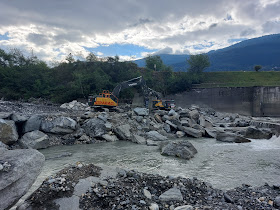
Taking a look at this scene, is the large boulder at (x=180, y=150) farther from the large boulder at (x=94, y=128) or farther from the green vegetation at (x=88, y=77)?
the green vegetation at (x=88, y=77)

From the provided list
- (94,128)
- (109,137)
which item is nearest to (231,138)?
(109,137)

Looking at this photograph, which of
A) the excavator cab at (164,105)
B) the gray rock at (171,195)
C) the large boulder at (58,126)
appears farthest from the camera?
the excavator cab at (164,105)

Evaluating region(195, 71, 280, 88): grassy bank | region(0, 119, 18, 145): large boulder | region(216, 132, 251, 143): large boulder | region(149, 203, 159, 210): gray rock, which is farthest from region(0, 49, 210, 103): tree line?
region(149, 203, 159, 210): gray rock

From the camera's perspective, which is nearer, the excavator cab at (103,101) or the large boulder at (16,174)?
the large boulder at (16,174)

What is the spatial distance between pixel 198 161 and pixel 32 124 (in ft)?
32.6

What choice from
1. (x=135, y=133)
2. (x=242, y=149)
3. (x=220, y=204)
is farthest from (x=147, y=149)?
(x=220, y=204)

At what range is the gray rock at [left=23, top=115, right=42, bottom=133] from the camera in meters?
11.1

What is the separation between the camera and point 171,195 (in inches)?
177

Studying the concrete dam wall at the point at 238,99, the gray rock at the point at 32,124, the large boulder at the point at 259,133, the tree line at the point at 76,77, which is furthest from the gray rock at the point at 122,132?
the concrete dam wall at the point at 238,99

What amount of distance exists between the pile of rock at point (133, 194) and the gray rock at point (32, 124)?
752 cm

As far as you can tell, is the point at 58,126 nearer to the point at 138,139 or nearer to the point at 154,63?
the point at 138,139

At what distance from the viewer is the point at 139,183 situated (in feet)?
16.3

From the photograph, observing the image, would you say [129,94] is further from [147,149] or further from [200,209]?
[200,209]

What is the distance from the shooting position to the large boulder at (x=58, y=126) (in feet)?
38.9
